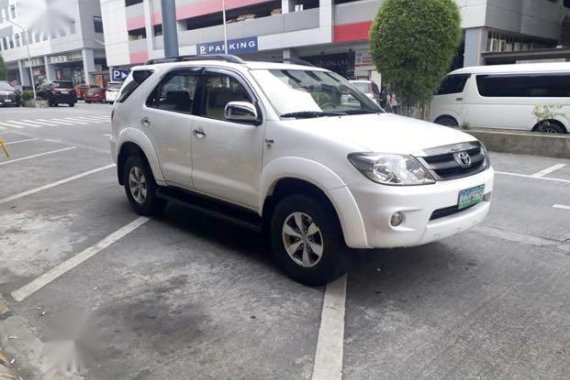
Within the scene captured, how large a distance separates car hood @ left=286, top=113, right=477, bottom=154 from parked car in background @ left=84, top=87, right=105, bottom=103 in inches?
1502

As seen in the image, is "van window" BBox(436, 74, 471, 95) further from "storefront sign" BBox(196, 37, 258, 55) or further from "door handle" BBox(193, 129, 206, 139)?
"storefront sign" BBox(196, 37, 258, 55)

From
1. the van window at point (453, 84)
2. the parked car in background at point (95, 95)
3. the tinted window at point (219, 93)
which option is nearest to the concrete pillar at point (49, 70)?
the parked car in background at point (95, 95)

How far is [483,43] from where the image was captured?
2205 cm

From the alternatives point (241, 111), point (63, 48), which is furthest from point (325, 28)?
point (63, 48)

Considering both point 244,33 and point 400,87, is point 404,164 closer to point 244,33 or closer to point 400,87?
point 400,87

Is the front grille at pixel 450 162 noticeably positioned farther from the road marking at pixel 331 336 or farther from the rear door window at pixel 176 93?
the rear door window at pixel 176 93

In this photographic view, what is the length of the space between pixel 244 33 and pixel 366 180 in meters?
31.5

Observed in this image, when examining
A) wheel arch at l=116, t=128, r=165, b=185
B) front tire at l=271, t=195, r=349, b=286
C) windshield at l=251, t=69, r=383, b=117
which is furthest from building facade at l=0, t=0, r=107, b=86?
front tire at l=271, t=195, r=349, b=286

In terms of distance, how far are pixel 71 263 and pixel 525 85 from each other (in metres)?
10.9

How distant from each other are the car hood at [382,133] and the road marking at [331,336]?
118cm

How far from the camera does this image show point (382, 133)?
3.88 meters

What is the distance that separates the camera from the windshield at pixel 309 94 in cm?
429

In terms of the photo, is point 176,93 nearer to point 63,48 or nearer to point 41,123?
point 41,123

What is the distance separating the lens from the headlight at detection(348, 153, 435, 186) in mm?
3486
